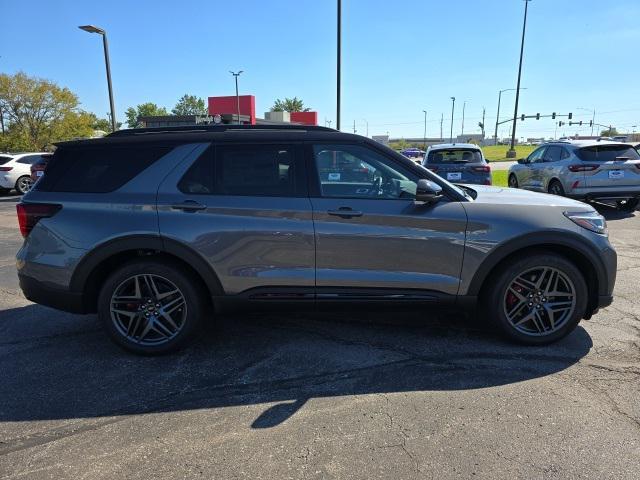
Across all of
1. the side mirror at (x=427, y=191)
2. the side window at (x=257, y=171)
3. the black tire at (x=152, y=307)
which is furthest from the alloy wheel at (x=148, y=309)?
the side mirror at (x=427, y=191)

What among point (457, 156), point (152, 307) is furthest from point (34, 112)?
point (152, 307)

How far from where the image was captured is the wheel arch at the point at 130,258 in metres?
3.75

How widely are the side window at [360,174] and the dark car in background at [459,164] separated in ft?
22.7

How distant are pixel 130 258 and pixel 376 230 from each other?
6.40 ft

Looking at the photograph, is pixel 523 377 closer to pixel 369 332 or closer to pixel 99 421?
pixel 369 332

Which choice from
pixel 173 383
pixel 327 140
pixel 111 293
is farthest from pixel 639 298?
pixel 111 293

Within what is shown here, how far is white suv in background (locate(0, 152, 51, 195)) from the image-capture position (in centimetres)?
1783

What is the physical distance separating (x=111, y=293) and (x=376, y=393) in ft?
7.08

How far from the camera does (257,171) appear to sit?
12.6ft

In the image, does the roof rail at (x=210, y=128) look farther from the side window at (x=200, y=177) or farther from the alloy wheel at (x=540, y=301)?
the alloy wheel at (x=540, y=301)

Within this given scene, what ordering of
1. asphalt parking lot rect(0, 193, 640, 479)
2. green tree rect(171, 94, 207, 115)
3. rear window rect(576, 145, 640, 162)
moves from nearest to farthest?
1. asphalt parking lot rect(0, 193, 640, 479)
2. rear window rect(576, 145, 640, 162)
3. green tree rect(171, 94, 207, 115)

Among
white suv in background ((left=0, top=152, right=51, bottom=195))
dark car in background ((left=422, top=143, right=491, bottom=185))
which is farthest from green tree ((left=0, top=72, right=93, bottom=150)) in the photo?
dark car in background ((left=422, top=143, right=491, bottom=185))

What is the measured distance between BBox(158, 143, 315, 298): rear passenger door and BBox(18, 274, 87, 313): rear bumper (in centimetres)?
90

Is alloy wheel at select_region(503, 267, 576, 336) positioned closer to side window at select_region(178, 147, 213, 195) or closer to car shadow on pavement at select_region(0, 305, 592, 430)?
car shadow on pavement at select_region(0, 305, 592, 430)
